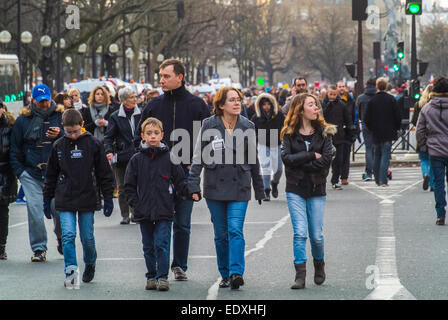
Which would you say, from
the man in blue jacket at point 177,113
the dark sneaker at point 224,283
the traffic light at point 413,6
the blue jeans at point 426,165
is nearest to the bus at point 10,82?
the traffic light at point 413,6

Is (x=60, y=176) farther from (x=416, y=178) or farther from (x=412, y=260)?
(x=416, y=178)

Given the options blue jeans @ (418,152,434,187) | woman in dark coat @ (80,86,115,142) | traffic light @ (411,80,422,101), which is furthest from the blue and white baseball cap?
traffic light @ (411,80,422,101)

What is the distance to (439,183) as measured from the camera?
42.3 feet

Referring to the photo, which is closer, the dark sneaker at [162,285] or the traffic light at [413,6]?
the dark sneaker at [162,285]

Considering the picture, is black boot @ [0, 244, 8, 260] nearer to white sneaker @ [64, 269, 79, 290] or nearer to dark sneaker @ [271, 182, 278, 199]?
white sneaker @ [64, 269, 79, 290]

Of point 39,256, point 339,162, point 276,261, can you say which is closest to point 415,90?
point 339,162

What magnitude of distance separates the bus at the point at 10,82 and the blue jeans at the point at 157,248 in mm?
31123

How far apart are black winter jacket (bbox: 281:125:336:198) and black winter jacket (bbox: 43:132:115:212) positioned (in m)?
1.53

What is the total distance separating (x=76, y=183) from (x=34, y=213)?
1.73 metres

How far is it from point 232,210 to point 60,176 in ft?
4.95

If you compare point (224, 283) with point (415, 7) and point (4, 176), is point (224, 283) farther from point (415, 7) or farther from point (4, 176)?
point (415, 7)

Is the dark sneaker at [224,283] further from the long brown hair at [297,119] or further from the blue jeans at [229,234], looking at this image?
the long brown hair at [297,119]

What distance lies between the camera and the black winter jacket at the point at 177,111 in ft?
30.2

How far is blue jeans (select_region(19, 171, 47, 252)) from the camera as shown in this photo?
34.3 feet
